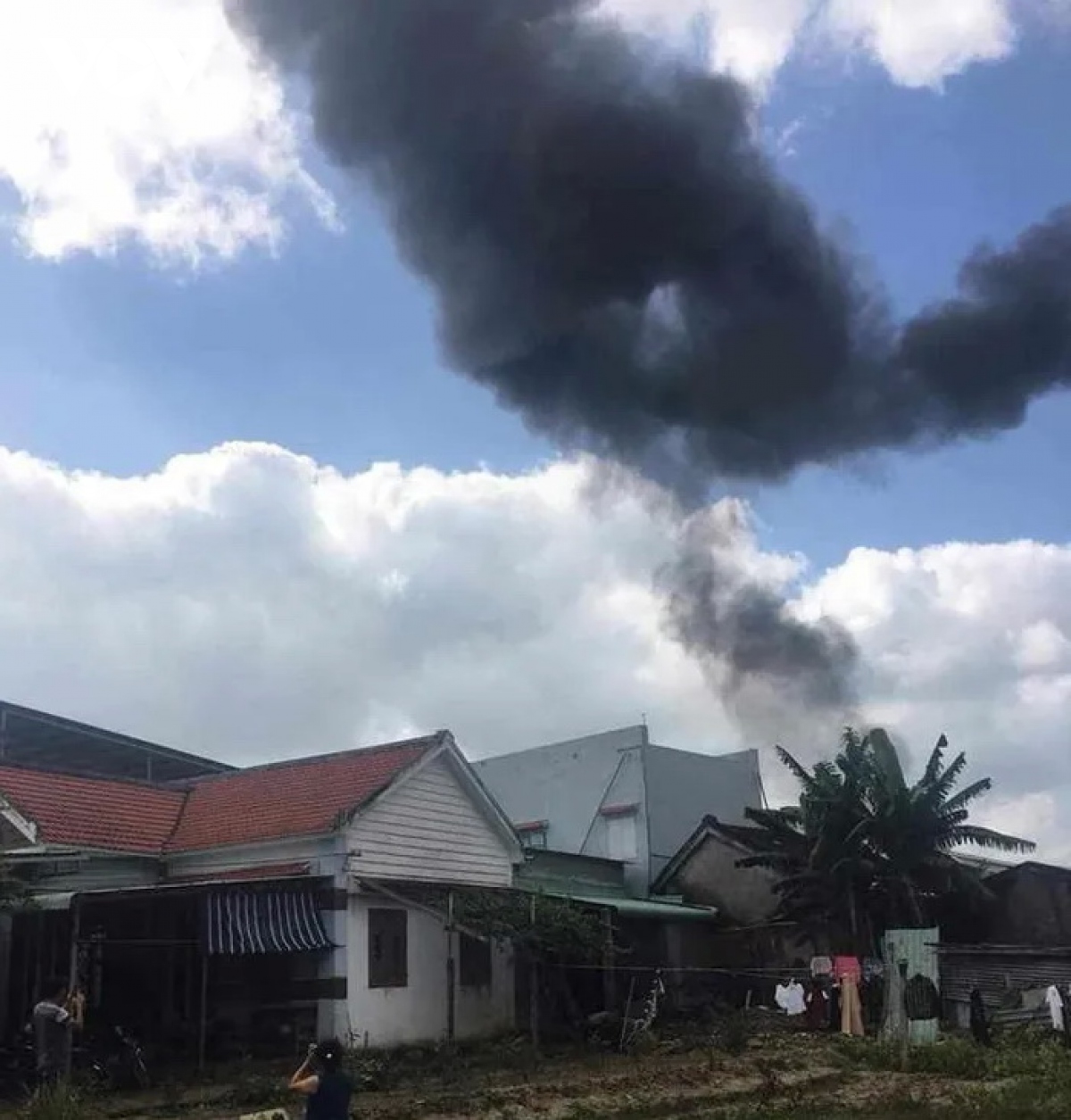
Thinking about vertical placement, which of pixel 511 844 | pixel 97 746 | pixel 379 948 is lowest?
pixel 379 948

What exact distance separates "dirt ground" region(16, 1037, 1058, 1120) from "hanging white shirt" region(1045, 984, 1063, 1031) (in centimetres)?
402

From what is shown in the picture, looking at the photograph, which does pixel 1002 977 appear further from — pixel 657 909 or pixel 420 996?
pixel 420 996

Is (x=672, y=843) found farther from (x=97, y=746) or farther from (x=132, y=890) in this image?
(x=132, y=890)

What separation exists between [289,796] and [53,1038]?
8.55 metres

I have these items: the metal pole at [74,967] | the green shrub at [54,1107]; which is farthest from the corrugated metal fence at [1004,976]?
the green shrub at [54,1107]

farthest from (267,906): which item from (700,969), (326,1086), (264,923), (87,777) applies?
(326,1086)

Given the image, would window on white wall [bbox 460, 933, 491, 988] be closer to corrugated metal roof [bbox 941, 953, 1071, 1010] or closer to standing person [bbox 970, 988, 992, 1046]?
standing person [bbox 970, 988, 992, 1046]

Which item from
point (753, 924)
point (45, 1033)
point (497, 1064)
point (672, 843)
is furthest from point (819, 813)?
point (45, 1033)

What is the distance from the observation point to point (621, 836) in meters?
36.3

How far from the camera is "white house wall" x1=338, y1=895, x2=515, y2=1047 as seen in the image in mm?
21359

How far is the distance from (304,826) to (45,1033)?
6872 millimetres

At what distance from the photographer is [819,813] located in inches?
1195

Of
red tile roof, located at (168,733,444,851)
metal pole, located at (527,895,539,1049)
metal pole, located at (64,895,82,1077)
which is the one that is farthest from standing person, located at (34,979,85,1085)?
metal pole, located at (527,895,539,1049)

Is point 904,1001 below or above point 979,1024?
above
